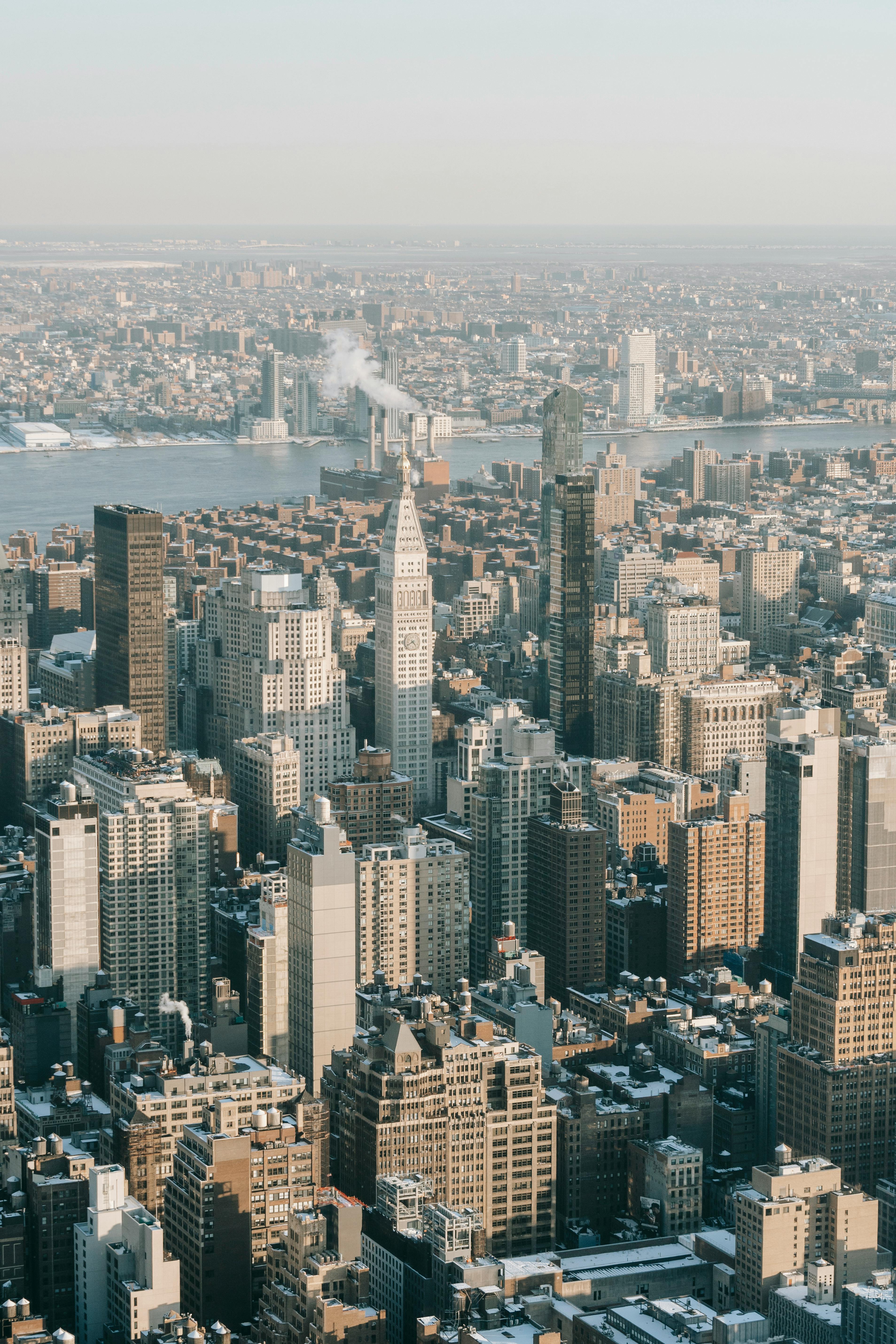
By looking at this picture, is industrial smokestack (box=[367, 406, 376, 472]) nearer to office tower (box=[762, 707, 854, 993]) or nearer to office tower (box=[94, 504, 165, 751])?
office tower (box=[94, 504, 165, 751])

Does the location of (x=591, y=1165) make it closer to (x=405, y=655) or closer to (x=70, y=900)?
(x=70, y=900)

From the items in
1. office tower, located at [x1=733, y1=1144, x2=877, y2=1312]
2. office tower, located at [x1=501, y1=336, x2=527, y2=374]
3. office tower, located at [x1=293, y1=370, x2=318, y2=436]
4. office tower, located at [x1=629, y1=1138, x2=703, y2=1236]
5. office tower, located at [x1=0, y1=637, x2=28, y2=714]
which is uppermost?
office tower, located at [x1=501, y1=336, x2=527, y2=374]

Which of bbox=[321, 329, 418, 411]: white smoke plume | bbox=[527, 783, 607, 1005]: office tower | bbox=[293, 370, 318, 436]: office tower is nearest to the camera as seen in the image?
bbox=[527, 783, 607, 1005]: office tower

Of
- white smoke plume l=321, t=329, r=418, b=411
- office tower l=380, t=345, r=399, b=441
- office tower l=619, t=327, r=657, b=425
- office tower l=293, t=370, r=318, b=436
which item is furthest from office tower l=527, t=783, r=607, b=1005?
office tower l=619, t=327, r=657, b=425

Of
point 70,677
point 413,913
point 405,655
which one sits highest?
point 405,655

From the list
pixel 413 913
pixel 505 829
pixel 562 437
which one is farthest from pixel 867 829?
pixel 562 437

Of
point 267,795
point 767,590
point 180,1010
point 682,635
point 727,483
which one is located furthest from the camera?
point 727,483

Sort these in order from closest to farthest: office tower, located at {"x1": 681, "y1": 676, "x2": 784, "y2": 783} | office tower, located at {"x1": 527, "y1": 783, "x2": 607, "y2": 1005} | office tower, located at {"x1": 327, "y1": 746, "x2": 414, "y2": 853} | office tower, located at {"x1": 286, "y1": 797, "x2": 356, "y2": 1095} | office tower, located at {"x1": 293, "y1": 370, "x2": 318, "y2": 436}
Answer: office tower, located at {"x1": 286, "y1": 797, "x2": 356, "y2": 1095} < office tower, located at {"x1": 527, "y1": 783, "x2": 607, "y2": 1005} < office tower, located at {"x1": 327, "y1": 746, "x2": 414, "y2": 853} < office tower, located at {"x1": 681, "y1": 676, "x2": 784, "y2": 783} < office tower, located at {"x1": 293, "y1": 370, "x2": 318, "y2": 436}
